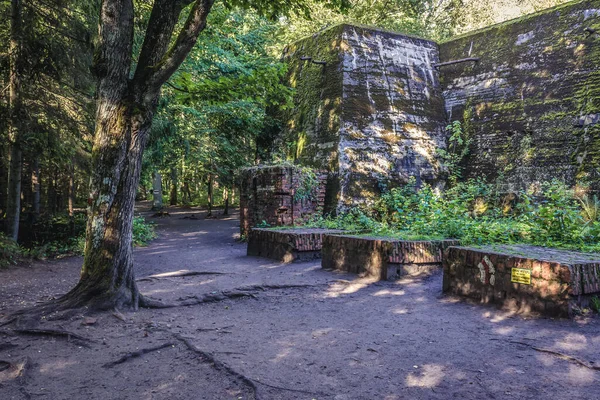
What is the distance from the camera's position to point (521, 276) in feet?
15.3

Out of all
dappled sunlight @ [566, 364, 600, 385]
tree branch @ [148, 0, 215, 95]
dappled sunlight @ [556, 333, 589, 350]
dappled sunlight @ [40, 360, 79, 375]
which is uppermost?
tree branch @ [148, 0, 215, 95]

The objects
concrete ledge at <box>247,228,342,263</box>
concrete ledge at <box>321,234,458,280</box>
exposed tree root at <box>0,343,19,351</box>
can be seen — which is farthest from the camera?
concrete ledge at <box>247,228,342,263</box>

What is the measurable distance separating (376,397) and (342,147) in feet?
34.3

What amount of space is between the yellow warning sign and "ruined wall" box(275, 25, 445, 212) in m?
7.94

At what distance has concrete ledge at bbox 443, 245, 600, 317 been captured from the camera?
434cm

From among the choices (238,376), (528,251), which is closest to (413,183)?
(528,251)

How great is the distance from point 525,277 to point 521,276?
1.9 inches

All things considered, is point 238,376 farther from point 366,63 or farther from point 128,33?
point 366,63

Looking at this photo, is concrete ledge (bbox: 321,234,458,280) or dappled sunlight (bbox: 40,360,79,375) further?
concrete ledge (bbox: 321,234,458,280)

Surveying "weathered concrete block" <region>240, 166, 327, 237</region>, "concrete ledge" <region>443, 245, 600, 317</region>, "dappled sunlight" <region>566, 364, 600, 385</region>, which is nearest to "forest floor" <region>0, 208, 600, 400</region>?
"dappled sunlight" <region>566, 364, 600, 385</region>

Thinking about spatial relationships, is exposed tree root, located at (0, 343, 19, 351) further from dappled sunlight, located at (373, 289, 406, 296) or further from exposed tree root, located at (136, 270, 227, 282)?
dappled sunlight, located at (373, 289, 406, 296)

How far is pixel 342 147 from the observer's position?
1291 centimetres

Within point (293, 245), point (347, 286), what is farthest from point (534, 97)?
point (347, 286)

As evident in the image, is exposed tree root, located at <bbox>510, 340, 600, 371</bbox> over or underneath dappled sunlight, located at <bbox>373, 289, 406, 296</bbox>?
over
